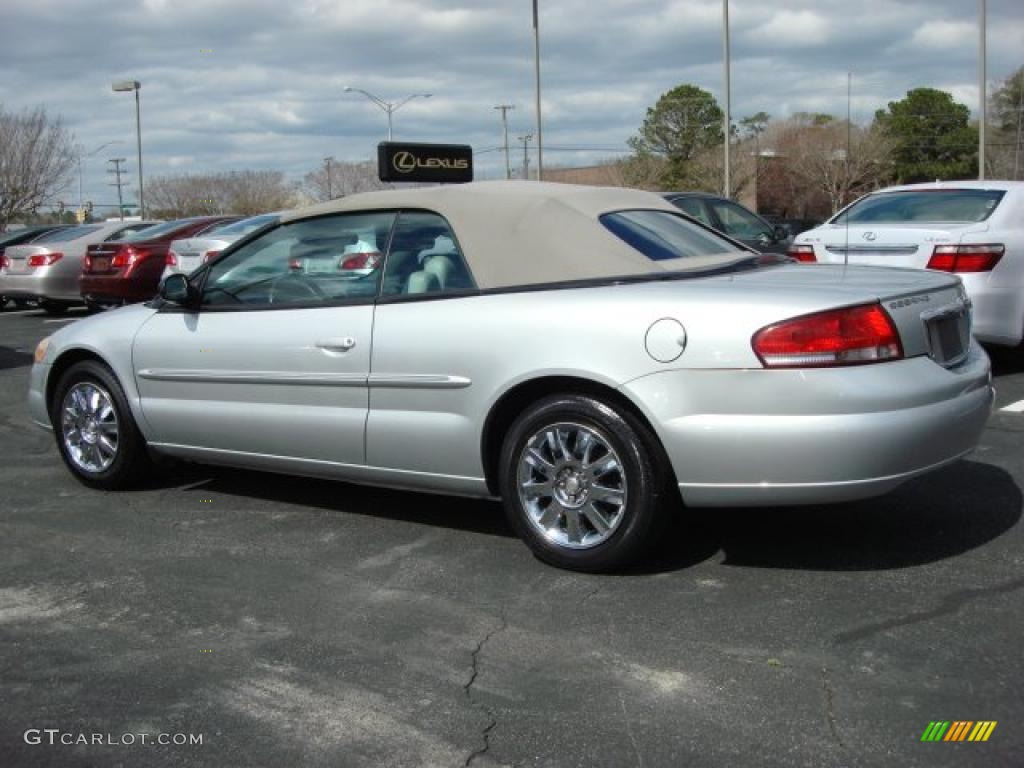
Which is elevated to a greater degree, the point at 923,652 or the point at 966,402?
the point at 966,402

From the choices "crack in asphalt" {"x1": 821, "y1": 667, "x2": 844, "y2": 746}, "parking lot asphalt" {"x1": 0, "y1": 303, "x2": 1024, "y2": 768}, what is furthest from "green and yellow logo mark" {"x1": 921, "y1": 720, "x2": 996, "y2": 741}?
"crack in asphalt" {"x1": 821, "y1": 667, "x2": 844, "y2": 746}

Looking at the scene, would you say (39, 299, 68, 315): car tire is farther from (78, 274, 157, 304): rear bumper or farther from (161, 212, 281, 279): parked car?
(161, 212, 281, 279): parked car

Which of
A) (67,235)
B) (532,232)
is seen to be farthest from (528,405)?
(67,235)

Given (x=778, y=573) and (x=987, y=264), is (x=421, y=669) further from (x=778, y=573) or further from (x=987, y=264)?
(x=987, y=264)

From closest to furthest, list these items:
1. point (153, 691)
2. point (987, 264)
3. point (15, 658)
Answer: point (153, 691) → point (15, 658) → point (987, 264)

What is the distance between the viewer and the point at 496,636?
12.4ft

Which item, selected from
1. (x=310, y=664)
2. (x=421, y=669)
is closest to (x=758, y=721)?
(x=421, y=669)

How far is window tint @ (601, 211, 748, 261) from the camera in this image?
470cm

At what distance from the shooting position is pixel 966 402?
14.0 feet

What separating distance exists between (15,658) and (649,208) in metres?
3.24

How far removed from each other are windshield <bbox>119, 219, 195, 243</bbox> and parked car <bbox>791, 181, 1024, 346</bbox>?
10.2 m

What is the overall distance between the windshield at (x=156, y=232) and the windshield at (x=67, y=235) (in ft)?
6.19

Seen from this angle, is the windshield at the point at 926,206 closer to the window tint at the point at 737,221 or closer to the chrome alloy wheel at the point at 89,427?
the window tint at the point at 737,221

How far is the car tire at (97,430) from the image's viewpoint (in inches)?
229
